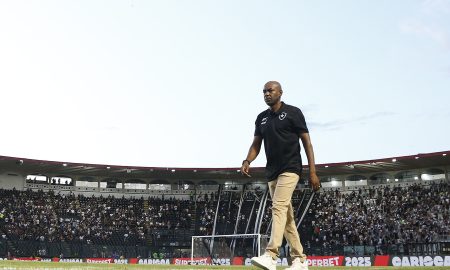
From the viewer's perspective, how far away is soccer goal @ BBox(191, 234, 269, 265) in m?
38.4

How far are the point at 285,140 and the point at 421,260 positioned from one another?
103 ft

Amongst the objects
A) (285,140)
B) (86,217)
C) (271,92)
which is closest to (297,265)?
(285,140)

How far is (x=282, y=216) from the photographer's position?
22.0ft

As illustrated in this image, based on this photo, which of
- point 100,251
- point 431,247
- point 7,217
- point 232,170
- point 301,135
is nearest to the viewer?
point 301,135

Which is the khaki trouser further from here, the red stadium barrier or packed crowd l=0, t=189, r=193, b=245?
packed crowd l=0, t=189, r=193, b=245

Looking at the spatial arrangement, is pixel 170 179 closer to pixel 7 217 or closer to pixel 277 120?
pixel 7 217

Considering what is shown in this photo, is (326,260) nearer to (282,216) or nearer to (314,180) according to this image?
(314,180)

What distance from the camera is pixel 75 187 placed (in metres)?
58.3

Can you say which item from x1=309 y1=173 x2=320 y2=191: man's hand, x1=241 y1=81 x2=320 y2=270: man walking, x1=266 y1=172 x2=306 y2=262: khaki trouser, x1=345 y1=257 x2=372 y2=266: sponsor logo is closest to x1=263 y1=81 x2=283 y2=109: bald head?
x1=241 y1=81 x2=320 y2=270: man walking

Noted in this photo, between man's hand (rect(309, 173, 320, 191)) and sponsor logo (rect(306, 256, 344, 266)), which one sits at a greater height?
man's hand (rect(309, 173, 320, 191))

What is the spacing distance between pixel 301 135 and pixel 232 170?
1897 inches

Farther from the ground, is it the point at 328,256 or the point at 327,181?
the point at 327,181

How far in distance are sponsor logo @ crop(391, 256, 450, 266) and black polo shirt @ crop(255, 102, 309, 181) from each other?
2996cm

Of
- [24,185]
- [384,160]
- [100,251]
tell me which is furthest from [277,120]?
[24,185]
